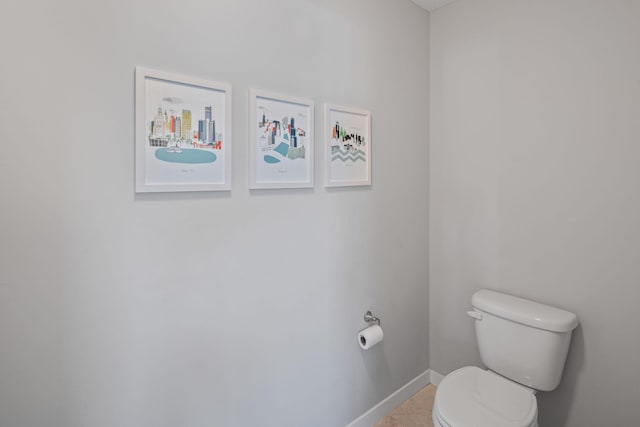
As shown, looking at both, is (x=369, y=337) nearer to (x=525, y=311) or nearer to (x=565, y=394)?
(x=525, y=311)

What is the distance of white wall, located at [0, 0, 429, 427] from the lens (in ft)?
2.99

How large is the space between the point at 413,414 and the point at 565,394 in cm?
82

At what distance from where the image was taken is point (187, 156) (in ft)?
3.78

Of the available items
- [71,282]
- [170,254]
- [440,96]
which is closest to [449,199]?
[440,96]

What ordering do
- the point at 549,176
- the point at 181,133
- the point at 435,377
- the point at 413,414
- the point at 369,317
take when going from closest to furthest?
the point at 181,133 → the point at 549,176 → the point at 369,317 → the point at 413,414 → the point at 435,377

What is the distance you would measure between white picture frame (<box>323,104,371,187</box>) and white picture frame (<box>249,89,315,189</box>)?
0.11 m

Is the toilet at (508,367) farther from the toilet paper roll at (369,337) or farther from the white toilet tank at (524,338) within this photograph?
the toilet paper roll at (369,337)

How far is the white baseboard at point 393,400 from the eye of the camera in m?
1.76

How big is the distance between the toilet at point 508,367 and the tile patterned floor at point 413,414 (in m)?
0.53

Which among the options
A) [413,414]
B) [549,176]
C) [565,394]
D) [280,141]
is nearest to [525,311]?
[565,394]

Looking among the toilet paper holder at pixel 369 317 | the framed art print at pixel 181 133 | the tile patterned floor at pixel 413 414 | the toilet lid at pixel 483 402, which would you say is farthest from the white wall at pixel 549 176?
the framed art print at pixel 181 133

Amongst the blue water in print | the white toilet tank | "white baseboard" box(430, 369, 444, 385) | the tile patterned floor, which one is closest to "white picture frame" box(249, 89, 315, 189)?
the blue water in print

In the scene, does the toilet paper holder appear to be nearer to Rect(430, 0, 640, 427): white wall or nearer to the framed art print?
Rect(430, 0, 640, 427): white wall

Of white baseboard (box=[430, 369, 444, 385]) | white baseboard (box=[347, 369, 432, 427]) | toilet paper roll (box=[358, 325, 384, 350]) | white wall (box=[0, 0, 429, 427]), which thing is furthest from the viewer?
white baseboard (box=[430, 369, 444, 385])
